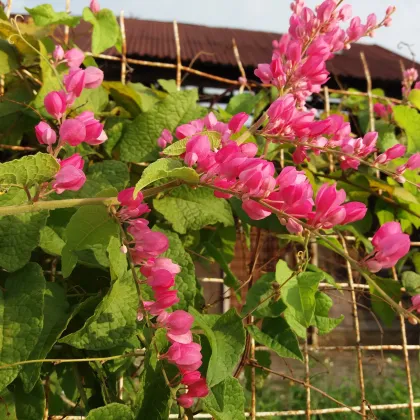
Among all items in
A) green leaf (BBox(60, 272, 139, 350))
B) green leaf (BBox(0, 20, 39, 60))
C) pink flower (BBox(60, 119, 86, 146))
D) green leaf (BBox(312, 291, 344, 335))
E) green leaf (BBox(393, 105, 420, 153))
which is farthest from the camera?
green leaf (BBox(393, 105, 420, 153))

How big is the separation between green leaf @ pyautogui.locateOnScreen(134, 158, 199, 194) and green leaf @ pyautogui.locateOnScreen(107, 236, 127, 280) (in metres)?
0.17

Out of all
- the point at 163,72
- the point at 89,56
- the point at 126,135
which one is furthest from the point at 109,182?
the point at 163,72

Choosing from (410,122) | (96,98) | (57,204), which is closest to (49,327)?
(57,204)

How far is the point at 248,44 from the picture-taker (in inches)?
198

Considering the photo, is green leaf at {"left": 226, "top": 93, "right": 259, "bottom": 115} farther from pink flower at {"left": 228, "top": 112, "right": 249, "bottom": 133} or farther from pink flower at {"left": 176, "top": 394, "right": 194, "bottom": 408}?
pink flower at {"left": 176, "top": 394, "right": 194, "bottom": 408}

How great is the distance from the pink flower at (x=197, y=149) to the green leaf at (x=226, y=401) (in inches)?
13.3

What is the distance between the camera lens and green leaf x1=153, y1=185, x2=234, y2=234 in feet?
2.79

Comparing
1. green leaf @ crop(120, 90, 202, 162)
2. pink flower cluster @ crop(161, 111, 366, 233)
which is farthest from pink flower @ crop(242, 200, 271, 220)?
green leaf @ crop(120, 90, 202, 162)

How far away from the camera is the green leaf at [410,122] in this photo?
3.90ft

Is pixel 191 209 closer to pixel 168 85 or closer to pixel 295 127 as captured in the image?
pixel 295 127

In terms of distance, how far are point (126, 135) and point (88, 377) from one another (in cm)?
42

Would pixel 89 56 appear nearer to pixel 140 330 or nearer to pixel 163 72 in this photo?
pixel 140 330

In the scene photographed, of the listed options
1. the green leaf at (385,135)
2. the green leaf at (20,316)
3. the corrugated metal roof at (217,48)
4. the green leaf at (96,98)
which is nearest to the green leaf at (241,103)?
the green leaf at (96,98)

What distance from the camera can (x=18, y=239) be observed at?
0.71 m
